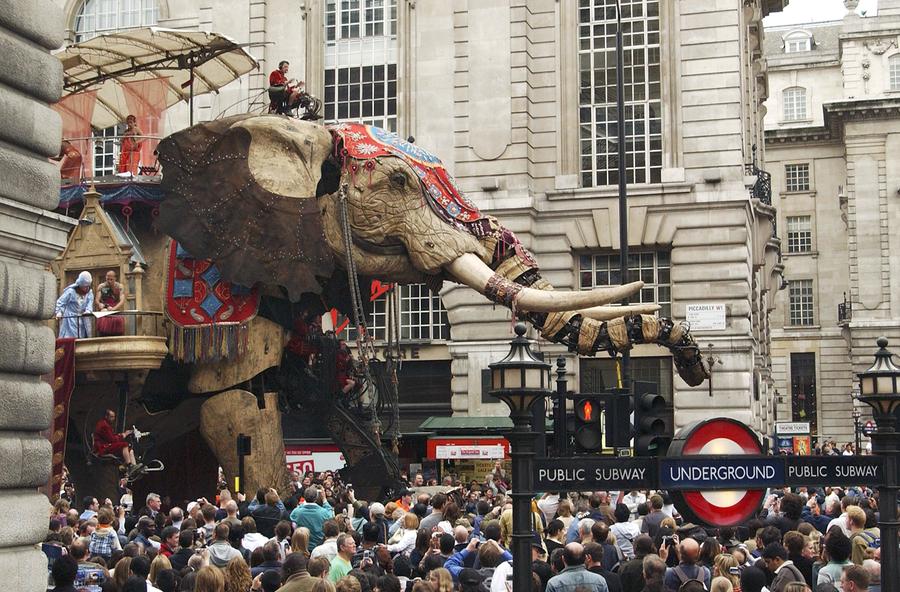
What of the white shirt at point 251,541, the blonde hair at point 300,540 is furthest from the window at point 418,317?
the blonde hair at point 300,540

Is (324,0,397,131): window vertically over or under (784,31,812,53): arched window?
under

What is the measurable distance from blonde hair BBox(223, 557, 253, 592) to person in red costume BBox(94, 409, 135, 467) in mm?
8737

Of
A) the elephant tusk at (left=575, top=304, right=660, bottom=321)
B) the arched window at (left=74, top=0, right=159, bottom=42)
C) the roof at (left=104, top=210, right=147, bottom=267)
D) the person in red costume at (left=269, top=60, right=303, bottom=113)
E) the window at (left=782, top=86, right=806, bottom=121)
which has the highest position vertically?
the window at (left=782, top=86, right=806, bottom=121)

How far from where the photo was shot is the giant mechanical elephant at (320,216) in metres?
18.8

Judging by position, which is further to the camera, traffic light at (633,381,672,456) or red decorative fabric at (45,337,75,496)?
red decorative fabric at (45,337,75,496)

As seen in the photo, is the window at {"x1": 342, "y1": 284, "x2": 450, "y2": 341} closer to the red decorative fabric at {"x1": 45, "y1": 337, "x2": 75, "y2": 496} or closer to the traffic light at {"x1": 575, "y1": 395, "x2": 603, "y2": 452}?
the red decorative fabric at {"x1": 45, "y1": 337, "x2": 75, "y2": 496}

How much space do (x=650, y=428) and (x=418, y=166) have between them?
9945 millimetres

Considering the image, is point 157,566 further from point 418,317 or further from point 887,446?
point 418,317

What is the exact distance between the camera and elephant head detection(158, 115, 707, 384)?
1883 cm

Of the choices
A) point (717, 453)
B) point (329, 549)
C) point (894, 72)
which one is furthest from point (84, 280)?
point (894, 72)

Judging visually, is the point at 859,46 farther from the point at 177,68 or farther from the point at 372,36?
the point at 177,68

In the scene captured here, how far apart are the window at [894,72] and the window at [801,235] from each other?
314 inches

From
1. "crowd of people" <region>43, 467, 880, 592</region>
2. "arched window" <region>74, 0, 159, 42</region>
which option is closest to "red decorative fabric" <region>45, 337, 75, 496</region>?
"crowd of people" <region>43, 467, 880, 592</region>

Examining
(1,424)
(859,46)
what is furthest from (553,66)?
(859,46)
